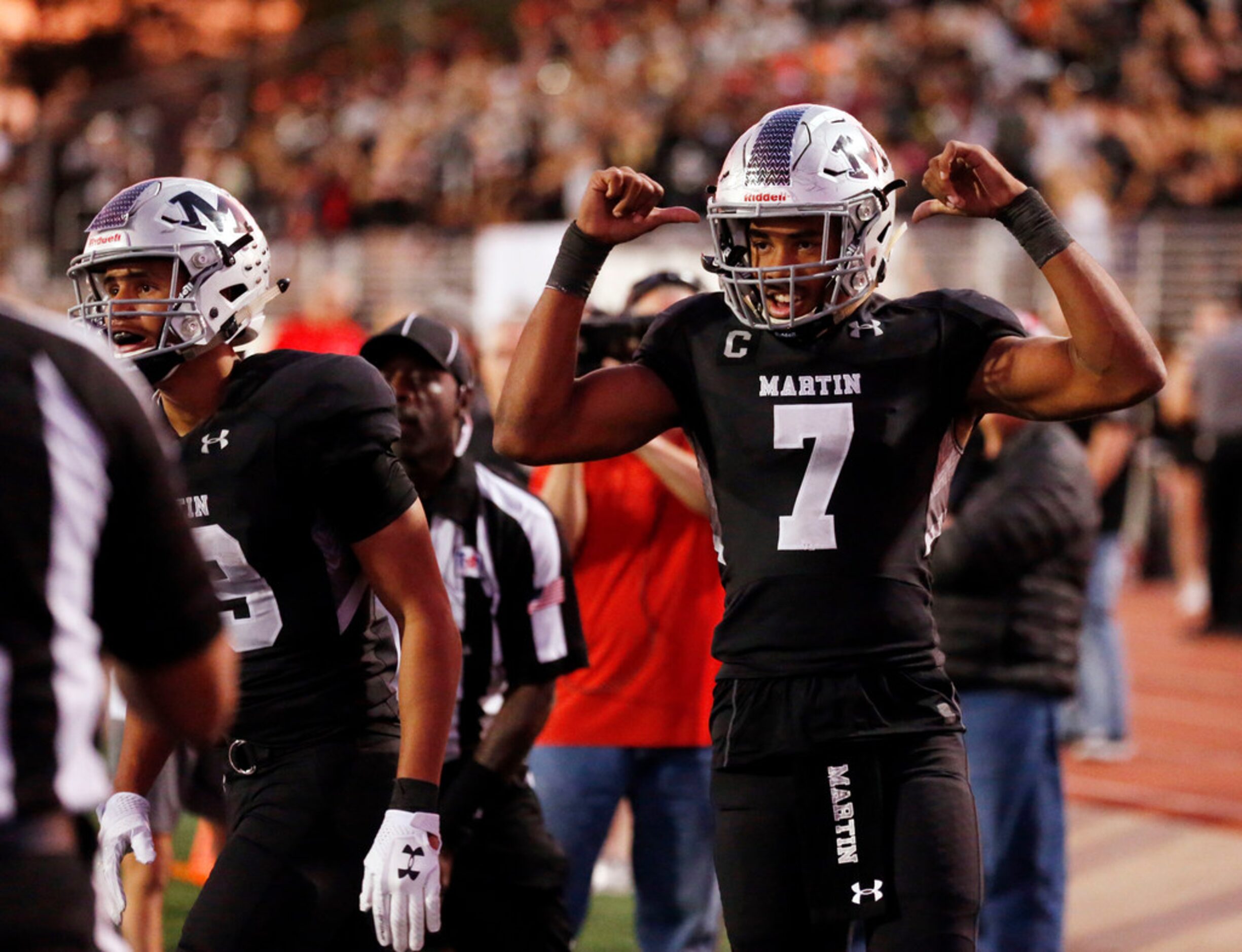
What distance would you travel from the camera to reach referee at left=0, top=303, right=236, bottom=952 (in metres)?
1.74

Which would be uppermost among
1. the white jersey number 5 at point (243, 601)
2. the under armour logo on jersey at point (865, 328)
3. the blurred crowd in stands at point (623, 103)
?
the blurred crowd in stands at point (623, 103)

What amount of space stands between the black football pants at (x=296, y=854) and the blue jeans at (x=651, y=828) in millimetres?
1287

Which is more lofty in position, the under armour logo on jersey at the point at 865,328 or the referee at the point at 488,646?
the under armour logo on jersey at the point at 865,328

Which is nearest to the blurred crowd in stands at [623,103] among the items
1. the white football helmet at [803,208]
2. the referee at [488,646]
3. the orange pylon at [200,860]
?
the orange pylon at [200,860]

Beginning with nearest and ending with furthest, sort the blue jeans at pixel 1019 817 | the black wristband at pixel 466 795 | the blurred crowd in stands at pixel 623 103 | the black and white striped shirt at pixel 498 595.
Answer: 1. the black wristband at pixel 466 795
2. the black and white striped shirt at pixel 498 595
3. the blue jeans at pixel 1019 817
4. the blurred crowd in stands at pixel 623 103

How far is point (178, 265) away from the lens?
3064 mm

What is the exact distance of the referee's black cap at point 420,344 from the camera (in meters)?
3.86

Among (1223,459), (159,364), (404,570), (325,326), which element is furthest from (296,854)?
(1223,459)

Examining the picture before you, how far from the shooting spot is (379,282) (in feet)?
52.5

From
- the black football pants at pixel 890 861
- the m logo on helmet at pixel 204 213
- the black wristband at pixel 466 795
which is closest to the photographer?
the black football pants at pixel 890 861

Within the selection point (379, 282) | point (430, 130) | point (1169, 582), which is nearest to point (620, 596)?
point (1169, 582)

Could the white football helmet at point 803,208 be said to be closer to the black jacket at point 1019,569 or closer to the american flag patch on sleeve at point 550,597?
the american flag patch on sleeve at point 550,597

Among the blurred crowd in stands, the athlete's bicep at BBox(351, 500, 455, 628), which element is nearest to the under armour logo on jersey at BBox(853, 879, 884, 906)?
the athlete's bicep at BBox(351, 500, 455, 628)

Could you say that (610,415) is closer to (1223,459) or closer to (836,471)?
(836,471)
